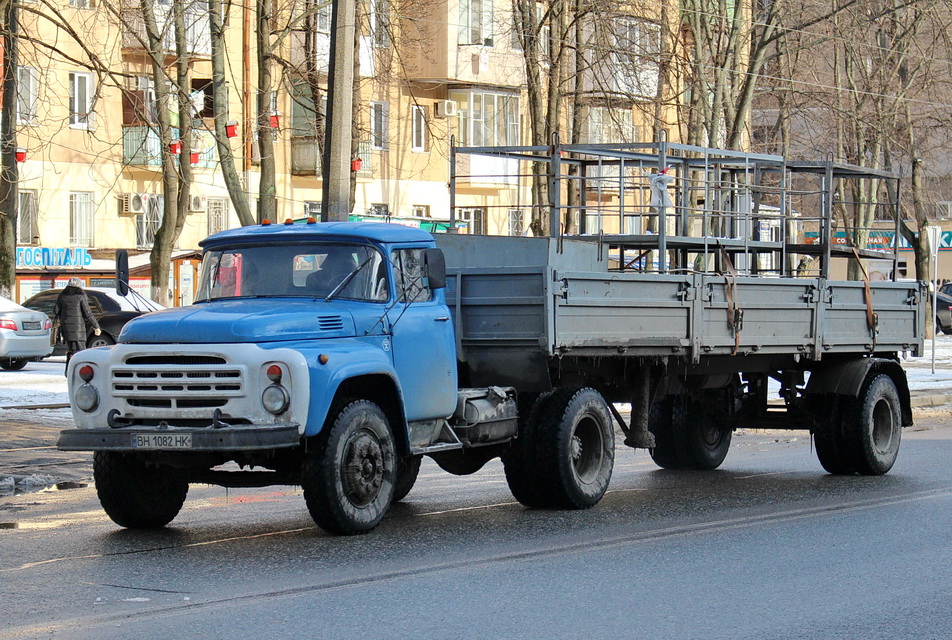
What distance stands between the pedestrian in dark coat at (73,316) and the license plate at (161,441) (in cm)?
1537

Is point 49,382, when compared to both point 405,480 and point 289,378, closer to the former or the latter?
point 405,480

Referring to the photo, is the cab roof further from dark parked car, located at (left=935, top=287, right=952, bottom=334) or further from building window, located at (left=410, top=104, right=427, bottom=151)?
dark parked car, located at (left=935, top=287, right=952, bottom=334)

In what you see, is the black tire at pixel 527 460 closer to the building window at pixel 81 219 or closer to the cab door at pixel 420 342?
the cab door at pixel 420 342

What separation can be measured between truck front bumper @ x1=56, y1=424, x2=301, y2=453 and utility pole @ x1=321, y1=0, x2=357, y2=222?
810 cm

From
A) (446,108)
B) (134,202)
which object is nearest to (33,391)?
(134,202)

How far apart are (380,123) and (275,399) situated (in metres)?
35.8

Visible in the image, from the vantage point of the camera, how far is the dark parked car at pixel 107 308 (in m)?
28.4

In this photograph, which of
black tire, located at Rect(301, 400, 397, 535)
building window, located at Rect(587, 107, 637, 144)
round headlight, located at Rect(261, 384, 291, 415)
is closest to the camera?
round headlight, located at Rect(261, 384, 291, 415)

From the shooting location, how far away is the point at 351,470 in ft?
31.6

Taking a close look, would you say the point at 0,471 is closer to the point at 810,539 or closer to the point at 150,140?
the point at 810,539

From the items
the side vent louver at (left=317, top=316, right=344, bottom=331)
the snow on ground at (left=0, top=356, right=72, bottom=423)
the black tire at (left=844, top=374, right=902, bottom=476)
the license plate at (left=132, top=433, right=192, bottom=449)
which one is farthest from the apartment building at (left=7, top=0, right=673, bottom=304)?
the license plate at (left=132, top=433, right=192, bottom=449)

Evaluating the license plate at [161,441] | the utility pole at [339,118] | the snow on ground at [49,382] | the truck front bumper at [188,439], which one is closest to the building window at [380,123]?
the snow on ground at [49,382]

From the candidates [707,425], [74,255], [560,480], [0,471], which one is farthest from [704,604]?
[74,255]

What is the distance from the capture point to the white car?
26.3 m
